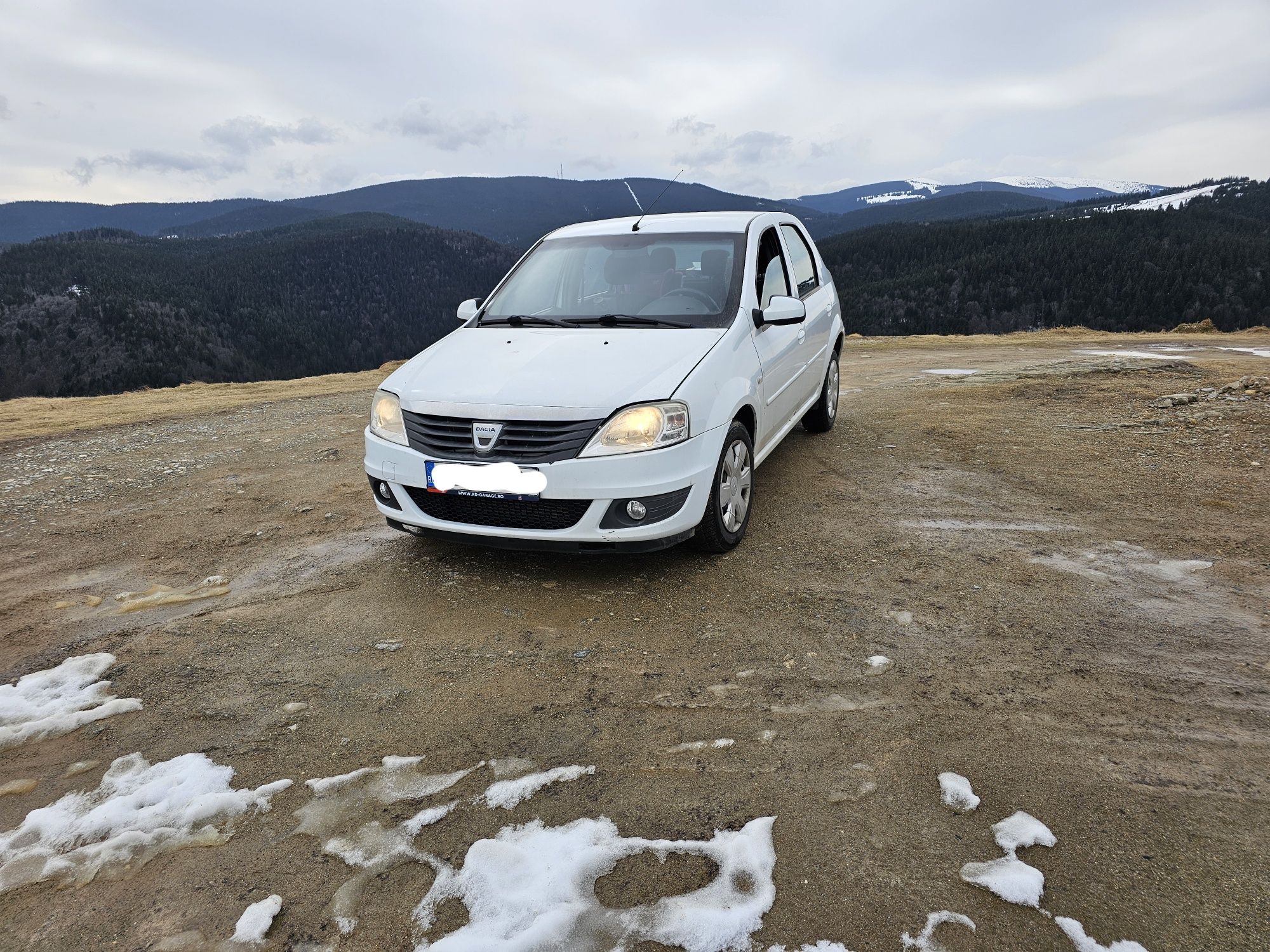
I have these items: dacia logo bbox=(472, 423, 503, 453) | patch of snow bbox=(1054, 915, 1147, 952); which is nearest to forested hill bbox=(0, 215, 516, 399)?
dacia logo bbox=(472, 423, 503, 453)

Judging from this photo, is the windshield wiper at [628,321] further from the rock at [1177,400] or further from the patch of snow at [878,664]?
the rock at [1177,400]

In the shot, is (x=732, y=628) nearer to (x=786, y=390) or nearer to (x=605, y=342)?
(x=605, y=342)

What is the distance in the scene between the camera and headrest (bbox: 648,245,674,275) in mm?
4562

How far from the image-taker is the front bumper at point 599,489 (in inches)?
131

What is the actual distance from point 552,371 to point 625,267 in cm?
134

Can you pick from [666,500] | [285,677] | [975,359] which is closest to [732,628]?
[666,500]

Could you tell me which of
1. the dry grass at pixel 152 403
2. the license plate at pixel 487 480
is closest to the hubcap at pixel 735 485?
the license plate at pixel 487 480

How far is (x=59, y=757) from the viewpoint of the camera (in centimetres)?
253

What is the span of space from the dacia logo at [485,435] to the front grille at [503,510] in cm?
23

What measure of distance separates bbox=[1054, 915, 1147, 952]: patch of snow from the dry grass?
31.1ft

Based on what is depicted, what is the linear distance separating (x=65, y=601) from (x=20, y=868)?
2.21m

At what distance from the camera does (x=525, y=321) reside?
448 centimetres

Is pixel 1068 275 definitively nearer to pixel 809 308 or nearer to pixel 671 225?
pixel 809 308

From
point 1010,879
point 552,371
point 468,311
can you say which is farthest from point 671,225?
point 1010,879
